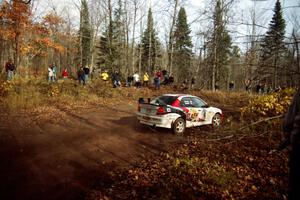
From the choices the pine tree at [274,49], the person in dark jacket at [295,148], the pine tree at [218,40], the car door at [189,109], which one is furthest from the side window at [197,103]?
the person in dark jacket at [295,148]

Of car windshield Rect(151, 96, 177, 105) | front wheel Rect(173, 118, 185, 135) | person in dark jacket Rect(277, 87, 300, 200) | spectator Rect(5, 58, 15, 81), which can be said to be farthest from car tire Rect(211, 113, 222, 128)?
spectator Rect(5, 58, 15, 81)

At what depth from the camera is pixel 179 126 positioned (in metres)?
9.78

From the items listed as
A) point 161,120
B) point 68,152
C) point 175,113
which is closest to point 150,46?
point 175,113

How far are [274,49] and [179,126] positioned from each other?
252 inches

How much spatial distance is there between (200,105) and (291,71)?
7.01m

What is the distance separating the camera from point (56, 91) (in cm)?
1684

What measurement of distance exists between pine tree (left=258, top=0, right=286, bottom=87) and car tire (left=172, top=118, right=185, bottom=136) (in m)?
5.80

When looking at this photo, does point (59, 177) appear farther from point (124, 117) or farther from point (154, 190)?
point (124, 117)

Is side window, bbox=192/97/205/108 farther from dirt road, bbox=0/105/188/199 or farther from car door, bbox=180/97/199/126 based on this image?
dirt road, bbox=0/105/188/199

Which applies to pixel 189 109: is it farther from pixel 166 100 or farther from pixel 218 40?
pixel 218 40

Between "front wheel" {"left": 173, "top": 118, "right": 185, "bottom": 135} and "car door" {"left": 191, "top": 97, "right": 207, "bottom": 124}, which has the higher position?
"car door" {"left": 191, "top": 97, "right": 207, "bottom": 124}

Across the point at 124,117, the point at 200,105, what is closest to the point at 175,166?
the point at 200,105

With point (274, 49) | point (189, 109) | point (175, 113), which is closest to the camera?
point (274, 49)

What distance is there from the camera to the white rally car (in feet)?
31.0
